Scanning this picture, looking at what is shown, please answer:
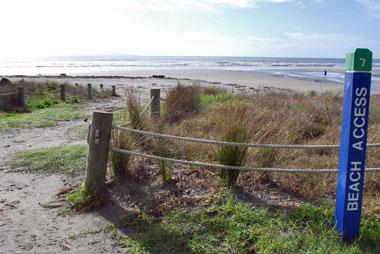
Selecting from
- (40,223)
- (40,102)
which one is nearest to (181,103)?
(40,223)

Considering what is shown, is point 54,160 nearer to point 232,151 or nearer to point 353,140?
point 232,151

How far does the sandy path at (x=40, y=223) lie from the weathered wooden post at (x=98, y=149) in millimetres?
474

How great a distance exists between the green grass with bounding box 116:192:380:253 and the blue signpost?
216 mm

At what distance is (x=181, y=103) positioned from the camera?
438 inches

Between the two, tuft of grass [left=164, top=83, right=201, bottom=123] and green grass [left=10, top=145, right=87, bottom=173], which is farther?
tuft of grass [left=164, top=83, right=201, bottom=123]

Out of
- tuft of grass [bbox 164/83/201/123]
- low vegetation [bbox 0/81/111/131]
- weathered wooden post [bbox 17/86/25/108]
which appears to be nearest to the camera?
tuft of grass [bbox 164/83/201/123]

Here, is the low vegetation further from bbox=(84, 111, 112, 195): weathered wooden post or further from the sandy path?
bbox=(84, 111, 112, 195): weathered wooden post

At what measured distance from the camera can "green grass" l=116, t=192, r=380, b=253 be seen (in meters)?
3.64

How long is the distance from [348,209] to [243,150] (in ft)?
4.84

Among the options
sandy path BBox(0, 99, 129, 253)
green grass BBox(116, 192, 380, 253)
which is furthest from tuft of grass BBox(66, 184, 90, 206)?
green grass BBox(116, 192, 380, 253)

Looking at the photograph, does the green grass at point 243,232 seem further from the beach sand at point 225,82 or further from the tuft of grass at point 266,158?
the beach sand at point 225,82

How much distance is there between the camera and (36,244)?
4.02 metres

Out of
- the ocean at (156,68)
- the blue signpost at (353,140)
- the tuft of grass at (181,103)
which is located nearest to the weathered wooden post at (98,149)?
the blue signpost at (353,140)

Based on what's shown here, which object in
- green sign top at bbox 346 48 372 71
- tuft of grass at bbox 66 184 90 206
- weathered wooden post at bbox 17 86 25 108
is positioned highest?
green sign top at bbox 346 48 372 71
